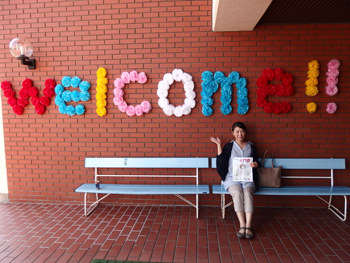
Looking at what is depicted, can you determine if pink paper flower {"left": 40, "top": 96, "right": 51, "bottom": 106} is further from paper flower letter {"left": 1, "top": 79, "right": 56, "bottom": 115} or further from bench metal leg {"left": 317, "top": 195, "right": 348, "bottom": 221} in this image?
bench metal leg {"left": 317, "top": 195, "right": 348, "bottom": 221}

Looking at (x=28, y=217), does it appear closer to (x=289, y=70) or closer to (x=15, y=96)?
(x=15, y=96)

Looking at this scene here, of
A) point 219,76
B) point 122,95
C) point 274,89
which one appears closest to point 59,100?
point 122,95

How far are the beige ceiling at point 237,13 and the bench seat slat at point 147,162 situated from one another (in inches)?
90.3

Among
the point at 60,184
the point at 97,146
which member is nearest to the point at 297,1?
the point at 97,146

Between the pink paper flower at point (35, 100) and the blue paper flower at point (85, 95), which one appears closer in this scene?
the blue paper flower at point (85, 95)

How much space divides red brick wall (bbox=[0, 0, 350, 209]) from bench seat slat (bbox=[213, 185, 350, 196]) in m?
0.39

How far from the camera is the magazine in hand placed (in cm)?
393

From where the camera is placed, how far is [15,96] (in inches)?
187

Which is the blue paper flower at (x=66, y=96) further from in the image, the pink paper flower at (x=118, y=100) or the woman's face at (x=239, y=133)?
the woman's face at (x=239, y=133)

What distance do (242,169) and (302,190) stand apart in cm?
106

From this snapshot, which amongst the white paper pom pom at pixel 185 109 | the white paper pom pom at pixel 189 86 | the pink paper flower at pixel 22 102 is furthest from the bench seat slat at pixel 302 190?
the pink paper flower at pixel 22 102

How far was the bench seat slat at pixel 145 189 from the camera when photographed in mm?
4020

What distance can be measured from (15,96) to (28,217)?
2279mm

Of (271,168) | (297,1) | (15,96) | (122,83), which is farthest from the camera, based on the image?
(15,96)
